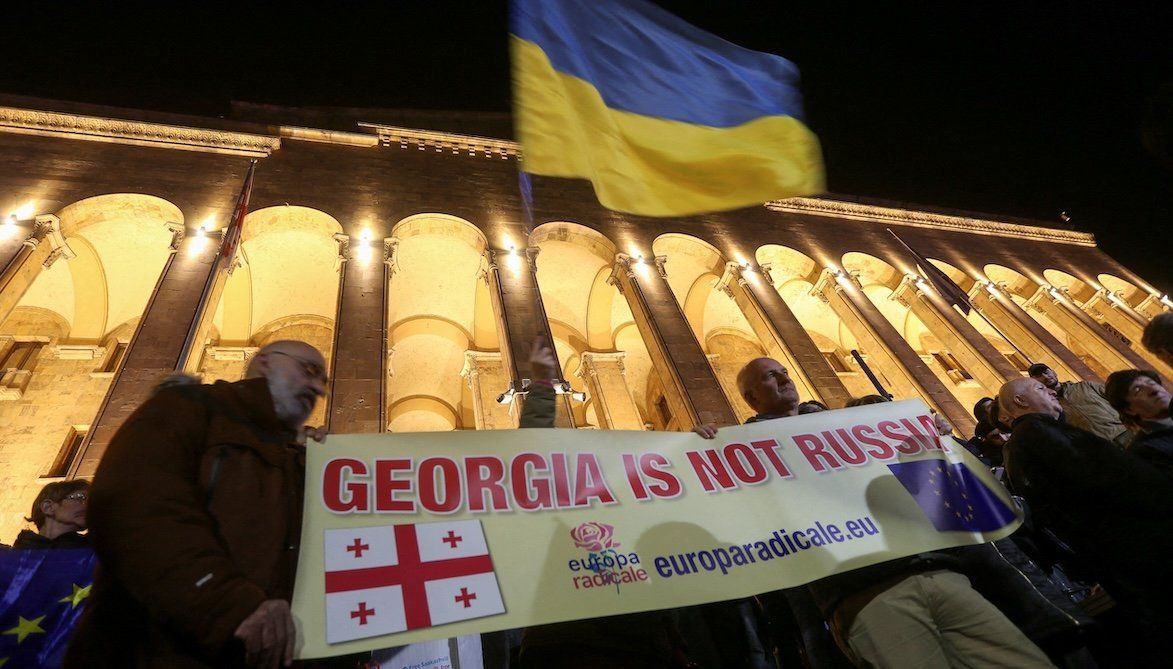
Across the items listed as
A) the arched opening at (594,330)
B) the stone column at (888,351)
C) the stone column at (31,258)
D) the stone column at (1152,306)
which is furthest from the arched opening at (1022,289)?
the stone column at (31,258)

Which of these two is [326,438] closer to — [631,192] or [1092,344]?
[631,192]

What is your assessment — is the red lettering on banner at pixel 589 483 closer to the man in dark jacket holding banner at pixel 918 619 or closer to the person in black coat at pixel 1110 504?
the man in dark jacket holding banner at pixel 918 619

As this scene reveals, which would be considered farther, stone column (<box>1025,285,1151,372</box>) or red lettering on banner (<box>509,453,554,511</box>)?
stone column (<box>1025,285,1151,372</box>)

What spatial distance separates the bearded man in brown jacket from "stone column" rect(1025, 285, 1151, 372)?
19.3 meters

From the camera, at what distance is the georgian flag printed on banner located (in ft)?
7.30

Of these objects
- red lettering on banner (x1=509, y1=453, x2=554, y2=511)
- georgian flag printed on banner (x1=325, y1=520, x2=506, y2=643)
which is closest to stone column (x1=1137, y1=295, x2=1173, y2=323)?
red lettering on banner (x1=509, y1=453, x2=554, y2=511)

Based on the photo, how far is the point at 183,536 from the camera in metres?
1.75

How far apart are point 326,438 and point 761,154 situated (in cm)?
450

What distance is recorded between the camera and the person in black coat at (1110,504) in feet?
8.54

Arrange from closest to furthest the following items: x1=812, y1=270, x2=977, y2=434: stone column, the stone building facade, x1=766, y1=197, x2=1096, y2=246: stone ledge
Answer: the stone building facade → x1=812, y1=270, x2=977, y2=434: stone column → x1=766, y1=197, x2=1096, y2=246: stone ledge

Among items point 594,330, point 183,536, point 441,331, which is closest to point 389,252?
point 441,331

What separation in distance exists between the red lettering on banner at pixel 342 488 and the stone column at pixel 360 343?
5.96m

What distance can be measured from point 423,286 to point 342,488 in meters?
12.7

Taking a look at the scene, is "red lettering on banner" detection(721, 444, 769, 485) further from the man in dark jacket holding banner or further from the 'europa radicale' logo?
the 'europa radicale' logo
